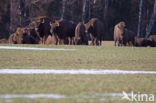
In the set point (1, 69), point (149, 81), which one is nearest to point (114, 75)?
point (149, 81)

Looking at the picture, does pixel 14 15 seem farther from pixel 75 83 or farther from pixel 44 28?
pixel 75 83

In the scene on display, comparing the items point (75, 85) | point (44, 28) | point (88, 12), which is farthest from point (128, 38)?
point (75, 85)

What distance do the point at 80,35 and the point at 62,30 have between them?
1.50 metres

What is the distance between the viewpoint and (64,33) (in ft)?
116

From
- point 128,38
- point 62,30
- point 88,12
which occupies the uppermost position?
point 88,12

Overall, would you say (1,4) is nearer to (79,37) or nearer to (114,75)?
(79,37)

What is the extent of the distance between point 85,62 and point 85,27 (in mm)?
18404

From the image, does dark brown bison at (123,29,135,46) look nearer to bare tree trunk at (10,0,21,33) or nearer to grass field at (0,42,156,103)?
bare tree trunk at (10,0,21,33)

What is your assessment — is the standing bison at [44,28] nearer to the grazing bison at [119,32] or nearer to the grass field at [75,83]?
the grazing bison at [119,32]

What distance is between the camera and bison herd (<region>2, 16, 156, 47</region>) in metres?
34.6

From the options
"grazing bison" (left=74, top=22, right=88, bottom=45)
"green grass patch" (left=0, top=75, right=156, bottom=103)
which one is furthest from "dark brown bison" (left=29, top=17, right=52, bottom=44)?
"green grass patch" (left=0, top=75, right=156, bottom=103)

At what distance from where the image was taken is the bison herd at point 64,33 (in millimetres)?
34562

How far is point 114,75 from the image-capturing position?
13305 millimetres

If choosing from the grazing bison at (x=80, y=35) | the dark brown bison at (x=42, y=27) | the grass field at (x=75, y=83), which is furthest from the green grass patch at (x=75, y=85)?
the dark brown bison at (x=42, y=27)
